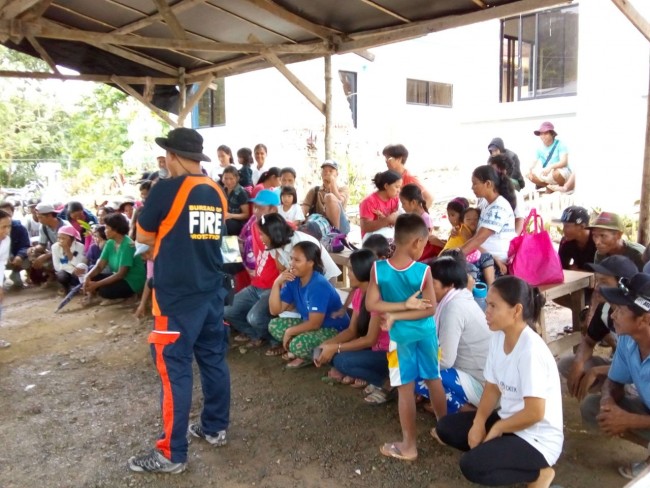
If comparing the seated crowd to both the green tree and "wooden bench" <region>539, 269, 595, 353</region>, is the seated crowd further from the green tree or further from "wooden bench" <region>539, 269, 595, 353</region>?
the green tree

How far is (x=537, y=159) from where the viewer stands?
28.5 feet

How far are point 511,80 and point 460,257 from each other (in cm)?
989

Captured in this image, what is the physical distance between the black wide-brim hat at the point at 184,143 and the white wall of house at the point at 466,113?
5.75 m

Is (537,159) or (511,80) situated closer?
(537,159)

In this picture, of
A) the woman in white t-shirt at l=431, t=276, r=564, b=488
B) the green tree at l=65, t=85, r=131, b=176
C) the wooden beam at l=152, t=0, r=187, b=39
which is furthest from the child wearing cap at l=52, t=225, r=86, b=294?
the green tree at l=65, t=85, r=131, b=176

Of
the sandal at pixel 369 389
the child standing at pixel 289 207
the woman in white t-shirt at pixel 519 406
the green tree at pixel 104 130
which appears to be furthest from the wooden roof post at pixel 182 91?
the green tree at pixel 104 130

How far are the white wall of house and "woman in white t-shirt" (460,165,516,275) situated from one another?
3.71m

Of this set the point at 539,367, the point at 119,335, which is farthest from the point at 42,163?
the point at 539,367

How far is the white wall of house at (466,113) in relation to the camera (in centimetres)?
823

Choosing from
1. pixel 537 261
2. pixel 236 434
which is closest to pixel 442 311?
pixel 537 261

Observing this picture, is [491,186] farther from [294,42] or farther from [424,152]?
[424,152]

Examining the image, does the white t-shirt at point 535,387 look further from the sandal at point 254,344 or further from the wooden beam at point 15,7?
the wooden beam at point 15,7

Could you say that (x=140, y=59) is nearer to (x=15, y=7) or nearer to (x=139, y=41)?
(x=139, y=41)

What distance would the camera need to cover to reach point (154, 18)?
24.3ft
